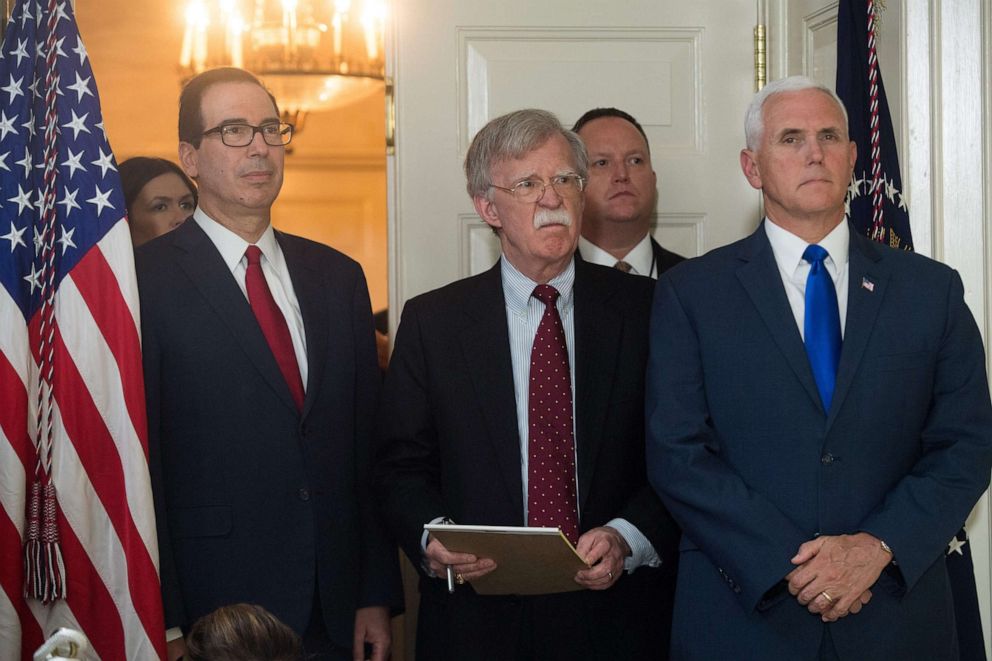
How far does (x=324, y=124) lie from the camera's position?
19.5 ft

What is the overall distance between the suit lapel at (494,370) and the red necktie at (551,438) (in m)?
0.04

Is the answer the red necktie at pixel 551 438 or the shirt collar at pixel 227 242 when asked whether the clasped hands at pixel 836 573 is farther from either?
the shirt collar at pixel 227 242

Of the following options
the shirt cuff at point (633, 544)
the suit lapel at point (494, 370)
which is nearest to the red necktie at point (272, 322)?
the suit lapel at point (494, 370)

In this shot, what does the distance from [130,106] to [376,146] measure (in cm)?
115

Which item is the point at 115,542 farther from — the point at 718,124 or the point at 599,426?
the point at 718,124

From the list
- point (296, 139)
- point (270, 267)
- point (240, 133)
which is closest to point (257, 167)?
point (240, 133)

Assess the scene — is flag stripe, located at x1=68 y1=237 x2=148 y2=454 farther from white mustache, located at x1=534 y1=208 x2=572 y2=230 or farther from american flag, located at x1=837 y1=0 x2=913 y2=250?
american flag, located at x1=837 y1=0 x2=913 y2=250

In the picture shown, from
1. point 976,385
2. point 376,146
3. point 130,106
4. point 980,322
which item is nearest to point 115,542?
point 976,385

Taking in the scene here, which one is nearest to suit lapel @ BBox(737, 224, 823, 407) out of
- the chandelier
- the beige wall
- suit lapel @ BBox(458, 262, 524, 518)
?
suit lapel @ BBox(458, 262, 524, 518)

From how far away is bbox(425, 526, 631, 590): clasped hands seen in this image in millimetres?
2697

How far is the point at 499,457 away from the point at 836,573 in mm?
824

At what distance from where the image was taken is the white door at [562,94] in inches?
159

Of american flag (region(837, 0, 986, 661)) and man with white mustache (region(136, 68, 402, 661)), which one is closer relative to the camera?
man with white mustache (region(136, 68, 402, 661))

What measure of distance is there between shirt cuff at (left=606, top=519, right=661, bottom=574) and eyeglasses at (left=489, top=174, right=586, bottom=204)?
2.60ft
